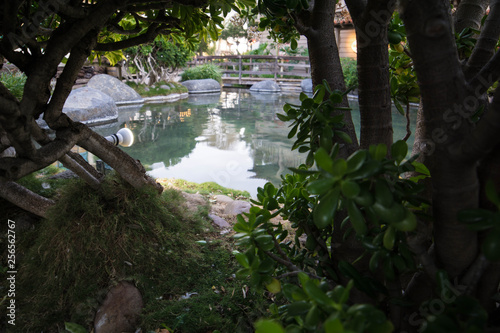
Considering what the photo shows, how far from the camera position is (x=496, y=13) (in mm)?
866

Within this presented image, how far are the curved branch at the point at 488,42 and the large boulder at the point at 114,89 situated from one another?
12603mm

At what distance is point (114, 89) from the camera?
12328 mm

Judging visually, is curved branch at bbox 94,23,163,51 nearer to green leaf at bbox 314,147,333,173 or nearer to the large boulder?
green leaf at bbox 314,147,333,173

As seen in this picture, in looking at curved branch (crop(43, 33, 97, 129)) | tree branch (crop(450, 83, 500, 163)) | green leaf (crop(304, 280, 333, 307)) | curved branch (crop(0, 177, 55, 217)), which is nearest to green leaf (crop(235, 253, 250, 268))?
green leaf (crop(304, 280, 333, 307))

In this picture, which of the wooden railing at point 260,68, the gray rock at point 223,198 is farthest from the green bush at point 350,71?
the gray rock at point 223,198

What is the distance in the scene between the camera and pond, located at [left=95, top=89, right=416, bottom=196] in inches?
206

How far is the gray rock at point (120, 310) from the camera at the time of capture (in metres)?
1.78

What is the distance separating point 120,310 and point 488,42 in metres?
1.96

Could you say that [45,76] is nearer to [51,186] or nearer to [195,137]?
[51,186]

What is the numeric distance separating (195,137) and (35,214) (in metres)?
5.21

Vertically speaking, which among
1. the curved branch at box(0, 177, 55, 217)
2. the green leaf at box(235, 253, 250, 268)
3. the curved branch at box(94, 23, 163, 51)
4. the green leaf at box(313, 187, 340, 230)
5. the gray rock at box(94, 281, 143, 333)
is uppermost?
the curved branch at box(94, 23, 163, 51)

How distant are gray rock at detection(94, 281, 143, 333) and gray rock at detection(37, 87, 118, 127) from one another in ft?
25.0

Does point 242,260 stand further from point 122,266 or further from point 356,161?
point 122,266

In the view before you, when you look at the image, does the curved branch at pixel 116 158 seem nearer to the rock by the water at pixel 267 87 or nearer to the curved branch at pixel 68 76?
the curved branch at pixel 68 76
